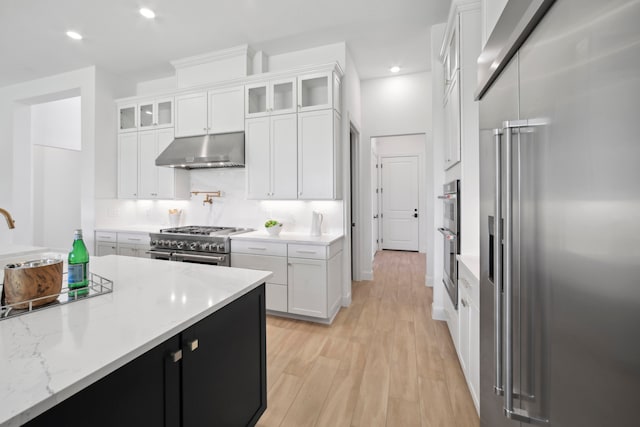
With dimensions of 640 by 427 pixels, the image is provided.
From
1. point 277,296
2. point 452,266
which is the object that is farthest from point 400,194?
point 277,296

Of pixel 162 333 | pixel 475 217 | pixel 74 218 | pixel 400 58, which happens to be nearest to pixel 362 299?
pixel 475 217

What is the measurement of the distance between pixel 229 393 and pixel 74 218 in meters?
5.76

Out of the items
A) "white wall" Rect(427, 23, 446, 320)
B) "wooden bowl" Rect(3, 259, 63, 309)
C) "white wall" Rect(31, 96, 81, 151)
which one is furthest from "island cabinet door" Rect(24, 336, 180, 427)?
"white wall" Rect(31, 96, 81, 151)

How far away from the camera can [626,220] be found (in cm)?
44

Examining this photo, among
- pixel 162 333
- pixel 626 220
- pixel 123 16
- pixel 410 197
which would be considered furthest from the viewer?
pixel 410 197

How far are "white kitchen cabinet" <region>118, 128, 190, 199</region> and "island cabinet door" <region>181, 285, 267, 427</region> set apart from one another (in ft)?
10.4

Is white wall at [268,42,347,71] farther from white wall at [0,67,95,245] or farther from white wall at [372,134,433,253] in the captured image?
white wall at [372,134,433,253]

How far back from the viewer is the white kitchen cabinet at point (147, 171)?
156 inches

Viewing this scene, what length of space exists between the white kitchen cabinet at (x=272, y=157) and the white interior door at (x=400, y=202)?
4185mm

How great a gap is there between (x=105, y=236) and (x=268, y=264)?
8.74ft

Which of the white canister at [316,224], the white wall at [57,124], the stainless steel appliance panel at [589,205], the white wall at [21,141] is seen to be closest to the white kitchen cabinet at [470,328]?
the stainless steel appliance panel at [589,205]

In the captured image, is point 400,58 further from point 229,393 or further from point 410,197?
point 229,393

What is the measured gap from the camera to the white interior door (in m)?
6.77

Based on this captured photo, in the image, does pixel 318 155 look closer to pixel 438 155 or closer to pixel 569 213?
pixel 438 155
